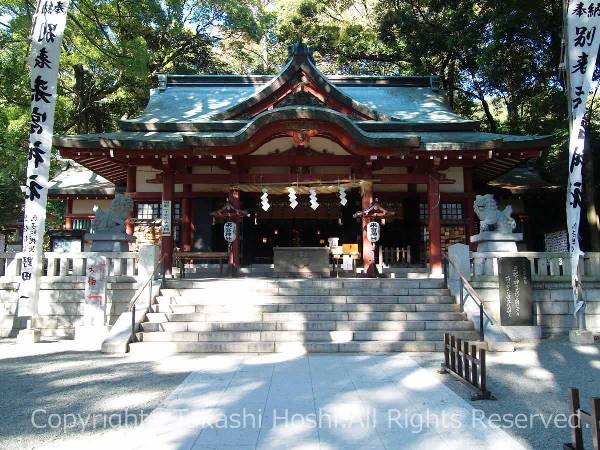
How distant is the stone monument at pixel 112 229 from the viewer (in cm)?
1059

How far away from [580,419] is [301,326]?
600cm

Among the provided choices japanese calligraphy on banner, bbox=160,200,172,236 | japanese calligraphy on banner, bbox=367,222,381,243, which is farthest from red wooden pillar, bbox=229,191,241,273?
japanese calligraphy on banner, bbox=367,222,381,243

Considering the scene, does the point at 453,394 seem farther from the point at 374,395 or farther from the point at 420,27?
the point at 420,27

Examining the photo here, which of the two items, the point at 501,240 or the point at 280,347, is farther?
the point at 501,240

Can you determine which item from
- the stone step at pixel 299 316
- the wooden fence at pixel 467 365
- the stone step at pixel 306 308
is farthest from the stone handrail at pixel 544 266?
the wooden fence at pixel 467 365

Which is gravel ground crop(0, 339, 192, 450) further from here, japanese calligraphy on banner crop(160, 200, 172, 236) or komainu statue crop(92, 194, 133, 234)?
japanese calligraphy on banner crop(160, 200, 172, 236)

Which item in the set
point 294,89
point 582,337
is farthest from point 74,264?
point 582,337

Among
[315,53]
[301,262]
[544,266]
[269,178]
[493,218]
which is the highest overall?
[315,53]

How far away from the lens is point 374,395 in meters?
5.53

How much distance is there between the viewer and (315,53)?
28.2m

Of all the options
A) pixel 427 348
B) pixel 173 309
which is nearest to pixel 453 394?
pixel 427 348

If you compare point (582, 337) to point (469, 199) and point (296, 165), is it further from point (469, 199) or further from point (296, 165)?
→ point (296, 165)

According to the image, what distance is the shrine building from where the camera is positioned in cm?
1180

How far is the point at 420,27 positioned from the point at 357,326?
65.3 feet
